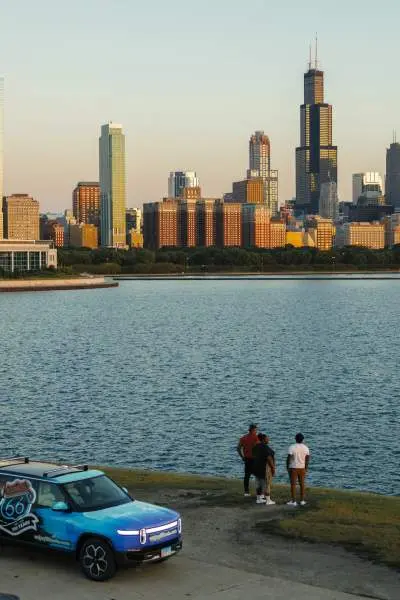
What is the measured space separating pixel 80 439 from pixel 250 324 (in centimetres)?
8277

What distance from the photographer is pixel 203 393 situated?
59.0 metres

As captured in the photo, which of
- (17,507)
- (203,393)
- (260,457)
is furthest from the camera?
(203,393)

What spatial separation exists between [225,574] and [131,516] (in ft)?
6.85

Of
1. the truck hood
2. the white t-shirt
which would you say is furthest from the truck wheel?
the white t-shirt

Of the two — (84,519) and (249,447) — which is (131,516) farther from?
(249,447)

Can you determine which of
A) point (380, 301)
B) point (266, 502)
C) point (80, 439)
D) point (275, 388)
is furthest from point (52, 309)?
point (266, 502)

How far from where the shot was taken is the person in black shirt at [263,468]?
74.0 ft

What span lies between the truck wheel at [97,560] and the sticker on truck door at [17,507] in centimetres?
138

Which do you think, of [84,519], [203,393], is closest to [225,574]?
[84,519]

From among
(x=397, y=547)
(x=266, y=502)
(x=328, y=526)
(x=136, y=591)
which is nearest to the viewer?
(x=136, y=591)

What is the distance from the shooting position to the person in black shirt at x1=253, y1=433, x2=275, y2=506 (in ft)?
74.0

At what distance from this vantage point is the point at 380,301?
188m

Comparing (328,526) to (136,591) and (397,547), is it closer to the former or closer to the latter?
(397,547)

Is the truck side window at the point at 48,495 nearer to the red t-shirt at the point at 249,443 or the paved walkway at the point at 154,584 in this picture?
the paved walkway at the point at 154,584
